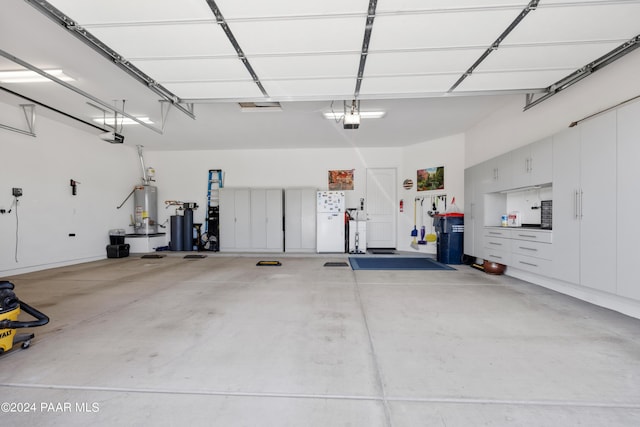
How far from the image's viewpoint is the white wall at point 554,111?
10.3 ft

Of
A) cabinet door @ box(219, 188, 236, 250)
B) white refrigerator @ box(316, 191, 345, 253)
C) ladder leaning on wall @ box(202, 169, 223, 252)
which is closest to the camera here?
white refrigerator @ box(316, 191, 345, 253)

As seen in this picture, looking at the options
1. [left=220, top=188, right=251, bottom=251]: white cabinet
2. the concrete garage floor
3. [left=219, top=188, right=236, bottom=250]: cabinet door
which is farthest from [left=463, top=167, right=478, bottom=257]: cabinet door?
[left=219, top=188, right=236, bottom=250]: cabinet door

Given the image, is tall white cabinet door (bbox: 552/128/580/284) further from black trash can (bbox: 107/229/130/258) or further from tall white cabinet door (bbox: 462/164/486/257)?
black trash can (bbox: 107/229/130/258)

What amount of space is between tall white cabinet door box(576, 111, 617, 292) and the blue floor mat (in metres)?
2.61

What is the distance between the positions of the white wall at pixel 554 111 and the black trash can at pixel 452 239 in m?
1.45

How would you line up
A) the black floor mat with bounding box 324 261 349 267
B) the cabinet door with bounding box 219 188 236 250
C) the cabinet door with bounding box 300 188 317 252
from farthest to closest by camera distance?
1. the cabinet door with bounding box 219 188 236 250
2. the cabinet door with bounding box 300 188 317 252
3. the black floor mat with bounding box 324 261 349 267

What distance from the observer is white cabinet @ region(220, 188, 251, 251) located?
8.15 m

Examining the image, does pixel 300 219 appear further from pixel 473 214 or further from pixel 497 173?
pixel 497 173

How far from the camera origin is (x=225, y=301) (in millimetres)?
3607

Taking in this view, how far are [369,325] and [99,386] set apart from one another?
2.21 m

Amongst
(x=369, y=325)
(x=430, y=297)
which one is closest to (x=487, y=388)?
(x=369, y=325)

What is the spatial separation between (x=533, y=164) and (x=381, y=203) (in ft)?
14.5

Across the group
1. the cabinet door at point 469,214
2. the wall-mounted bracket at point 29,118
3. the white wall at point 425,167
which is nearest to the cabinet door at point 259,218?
the white wall at point 425,167

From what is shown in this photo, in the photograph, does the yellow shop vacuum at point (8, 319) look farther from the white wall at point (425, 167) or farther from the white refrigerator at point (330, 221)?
the white wall at point (425, 167)
